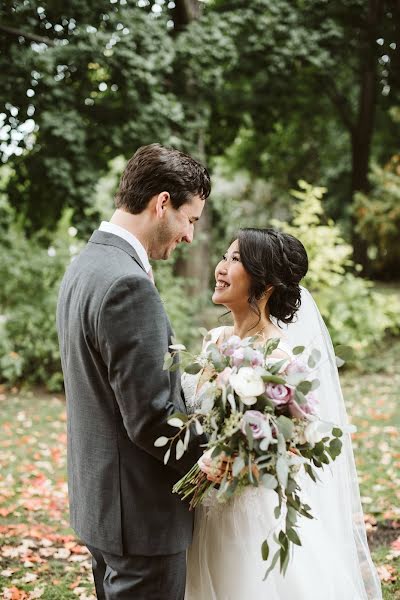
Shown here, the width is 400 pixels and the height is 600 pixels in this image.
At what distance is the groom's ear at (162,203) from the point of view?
2.31 metres

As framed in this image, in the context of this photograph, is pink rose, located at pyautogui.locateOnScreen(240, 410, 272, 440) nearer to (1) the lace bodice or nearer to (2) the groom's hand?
(2) the groom's hand

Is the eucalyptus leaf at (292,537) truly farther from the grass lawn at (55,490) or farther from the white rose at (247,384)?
the grass lawn at (55,490)

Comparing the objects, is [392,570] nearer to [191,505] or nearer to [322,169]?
[191,505]

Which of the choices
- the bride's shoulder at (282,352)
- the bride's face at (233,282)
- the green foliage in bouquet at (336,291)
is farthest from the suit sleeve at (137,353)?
the green foliage in bouquet at (336,291)

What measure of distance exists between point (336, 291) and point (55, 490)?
5873 mm

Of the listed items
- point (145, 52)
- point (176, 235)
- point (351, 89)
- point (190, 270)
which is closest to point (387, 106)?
point (351, 89)

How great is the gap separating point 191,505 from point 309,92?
38.0 feet

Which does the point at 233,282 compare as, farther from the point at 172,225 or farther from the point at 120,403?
the point at 120,403

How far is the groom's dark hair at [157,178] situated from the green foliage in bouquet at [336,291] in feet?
23.6

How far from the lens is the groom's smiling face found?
7.75ft

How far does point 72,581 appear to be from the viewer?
161 inches

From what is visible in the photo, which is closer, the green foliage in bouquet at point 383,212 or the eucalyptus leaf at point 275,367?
the eucalyptus leaf at point 275,367

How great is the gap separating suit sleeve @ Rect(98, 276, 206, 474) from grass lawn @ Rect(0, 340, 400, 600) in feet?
7.59

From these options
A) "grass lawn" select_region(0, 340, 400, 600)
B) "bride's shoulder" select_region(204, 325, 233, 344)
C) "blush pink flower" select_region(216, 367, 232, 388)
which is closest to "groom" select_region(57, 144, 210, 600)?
A: "blush pink flower" select_region(216, 367, 232, 388)
